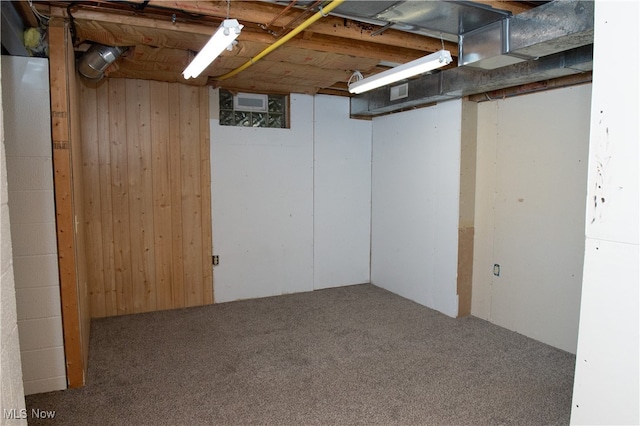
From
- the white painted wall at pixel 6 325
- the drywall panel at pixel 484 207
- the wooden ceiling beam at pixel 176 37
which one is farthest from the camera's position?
the drywall panel at pixel 484 207

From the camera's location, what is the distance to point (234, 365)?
3.22m

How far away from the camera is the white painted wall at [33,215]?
264cm

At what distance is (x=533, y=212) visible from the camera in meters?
3.74

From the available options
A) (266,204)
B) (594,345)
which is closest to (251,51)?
Result: (266,204)

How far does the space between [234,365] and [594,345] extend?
7.94ft

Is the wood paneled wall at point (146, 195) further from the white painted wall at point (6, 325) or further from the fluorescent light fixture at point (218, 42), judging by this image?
the white painted wall at point (6, 325)

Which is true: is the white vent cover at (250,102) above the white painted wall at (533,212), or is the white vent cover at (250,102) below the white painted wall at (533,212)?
above

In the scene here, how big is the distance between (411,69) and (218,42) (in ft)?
4.47

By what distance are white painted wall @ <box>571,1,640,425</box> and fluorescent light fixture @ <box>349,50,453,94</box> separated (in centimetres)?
113

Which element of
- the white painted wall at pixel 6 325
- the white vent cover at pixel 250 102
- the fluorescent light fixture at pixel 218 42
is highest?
the white vent cover at pixel 250 102

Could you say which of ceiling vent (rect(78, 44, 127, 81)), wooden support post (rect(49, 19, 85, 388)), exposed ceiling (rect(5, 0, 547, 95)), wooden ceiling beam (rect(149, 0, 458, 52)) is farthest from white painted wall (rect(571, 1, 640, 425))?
ceiling vent (rect(78, 44, 127, 81))

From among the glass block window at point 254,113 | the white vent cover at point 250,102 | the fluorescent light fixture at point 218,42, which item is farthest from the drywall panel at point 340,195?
the fluorescent light fixture at point 218,42

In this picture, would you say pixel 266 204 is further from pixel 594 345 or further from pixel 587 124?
pixel 594 345

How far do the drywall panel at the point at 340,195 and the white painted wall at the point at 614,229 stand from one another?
3.75m
